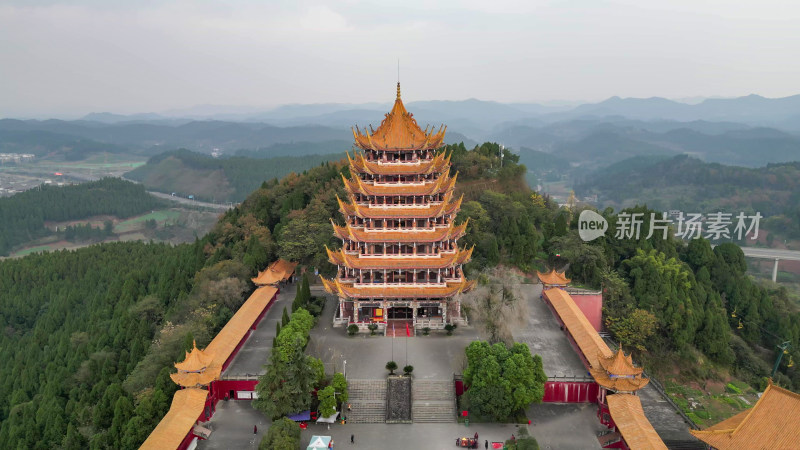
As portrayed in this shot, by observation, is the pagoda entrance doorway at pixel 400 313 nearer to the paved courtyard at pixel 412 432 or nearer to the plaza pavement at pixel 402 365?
the plaza pavement at pixel 402 365

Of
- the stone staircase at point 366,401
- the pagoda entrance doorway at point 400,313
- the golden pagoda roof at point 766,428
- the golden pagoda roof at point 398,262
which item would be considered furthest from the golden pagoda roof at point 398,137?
the golden pagoda roof at point 766,428

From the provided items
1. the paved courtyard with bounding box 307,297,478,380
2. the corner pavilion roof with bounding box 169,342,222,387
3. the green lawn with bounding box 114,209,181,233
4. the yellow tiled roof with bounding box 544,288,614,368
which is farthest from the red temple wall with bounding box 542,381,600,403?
the green lawn with bounding box 114,209,181,233

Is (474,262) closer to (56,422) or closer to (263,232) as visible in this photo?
(263,232)

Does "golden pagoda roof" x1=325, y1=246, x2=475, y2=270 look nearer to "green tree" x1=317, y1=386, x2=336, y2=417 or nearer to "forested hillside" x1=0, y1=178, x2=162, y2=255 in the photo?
"green tree" x1=317, y1=386, x2=336, y2=417

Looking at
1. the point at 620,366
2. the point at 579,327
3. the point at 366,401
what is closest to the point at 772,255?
the point at 579,327

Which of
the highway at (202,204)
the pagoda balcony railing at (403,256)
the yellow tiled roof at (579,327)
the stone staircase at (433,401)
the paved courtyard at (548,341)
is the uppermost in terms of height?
the pagoda balcony railing at (403,256)

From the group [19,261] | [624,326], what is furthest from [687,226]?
[19,261]
